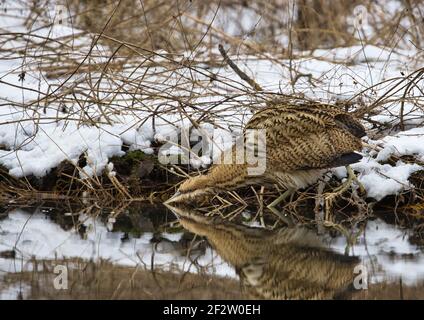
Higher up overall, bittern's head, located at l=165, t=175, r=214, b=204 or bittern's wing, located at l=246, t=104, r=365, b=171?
bittern's wing, located at l=246, t=104, r=365, b=171

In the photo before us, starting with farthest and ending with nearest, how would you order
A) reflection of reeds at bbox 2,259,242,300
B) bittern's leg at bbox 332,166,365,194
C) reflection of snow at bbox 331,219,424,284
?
bittern's leg at bbox 332,166,365,194 < reflection of snow at bbox 331,219,424,284 < reflection of reeds at bbox 2,259,242,300

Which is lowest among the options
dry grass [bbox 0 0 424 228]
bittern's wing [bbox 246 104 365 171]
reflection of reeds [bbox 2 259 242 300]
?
reflection of reeds [bbox 2 259 242 300]

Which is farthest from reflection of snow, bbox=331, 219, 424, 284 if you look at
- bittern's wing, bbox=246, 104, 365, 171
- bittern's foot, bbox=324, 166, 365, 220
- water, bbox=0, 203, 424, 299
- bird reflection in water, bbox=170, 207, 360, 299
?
bittern's wing, bbox=246, 104, 365, 171

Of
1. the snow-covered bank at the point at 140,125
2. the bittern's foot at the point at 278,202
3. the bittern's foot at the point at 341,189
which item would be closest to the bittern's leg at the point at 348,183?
the bittern's foot at the point at 341,189

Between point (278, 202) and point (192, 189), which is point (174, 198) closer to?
point (192, 189)

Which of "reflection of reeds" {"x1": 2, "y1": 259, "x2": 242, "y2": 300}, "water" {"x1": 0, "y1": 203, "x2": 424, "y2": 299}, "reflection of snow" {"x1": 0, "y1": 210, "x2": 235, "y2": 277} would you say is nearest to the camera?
"reflection of reeds" {"x1": 2, "y1": 259, "x2": 242, "y2": 300}

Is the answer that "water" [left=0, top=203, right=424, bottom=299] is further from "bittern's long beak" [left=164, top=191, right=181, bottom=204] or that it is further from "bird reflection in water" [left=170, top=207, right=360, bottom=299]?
"bittern's long beak" [left=164, top=191, right=181, bottom=204]

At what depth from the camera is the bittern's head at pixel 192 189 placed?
6.45 meters

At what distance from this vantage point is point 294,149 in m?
6.25

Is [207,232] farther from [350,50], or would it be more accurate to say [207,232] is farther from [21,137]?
[350,50]

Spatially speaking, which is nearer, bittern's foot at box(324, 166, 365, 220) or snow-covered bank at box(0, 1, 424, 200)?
bittern's foot at box(324, 166, 365, 220)

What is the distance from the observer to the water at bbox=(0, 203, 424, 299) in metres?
4.09

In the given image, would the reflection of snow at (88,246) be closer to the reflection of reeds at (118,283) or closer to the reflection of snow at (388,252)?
Result: the reflection of reeds at (118,283)

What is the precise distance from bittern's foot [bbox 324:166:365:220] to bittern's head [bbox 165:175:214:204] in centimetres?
85
